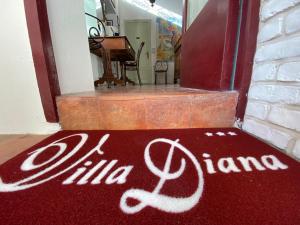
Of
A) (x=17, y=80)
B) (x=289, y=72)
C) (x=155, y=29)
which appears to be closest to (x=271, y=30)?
(x=289, y=72)

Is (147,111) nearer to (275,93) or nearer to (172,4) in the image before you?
(275,93)

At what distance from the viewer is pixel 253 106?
2.46 feet

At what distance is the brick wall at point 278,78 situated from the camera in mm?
553

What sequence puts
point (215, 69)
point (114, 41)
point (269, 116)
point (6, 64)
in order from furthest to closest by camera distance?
point (114, 41) → point (215, 69) → point (6, 64) → point (269, 116)

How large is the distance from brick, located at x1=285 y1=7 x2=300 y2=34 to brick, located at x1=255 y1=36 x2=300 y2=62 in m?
0.03

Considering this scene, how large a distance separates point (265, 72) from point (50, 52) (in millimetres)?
1110

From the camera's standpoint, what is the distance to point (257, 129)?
0.72 meters

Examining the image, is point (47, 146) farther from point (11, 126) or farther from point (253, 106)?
point (253, 106)

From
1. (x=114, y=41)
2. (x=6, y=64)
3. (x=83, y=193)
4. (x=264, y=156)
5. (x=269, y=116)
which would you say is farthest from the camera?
(x=114, y=41)

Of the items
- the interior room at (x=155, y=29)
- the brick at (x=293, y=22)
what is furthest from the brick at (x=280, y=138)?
the interior room at (x=155, y=29)

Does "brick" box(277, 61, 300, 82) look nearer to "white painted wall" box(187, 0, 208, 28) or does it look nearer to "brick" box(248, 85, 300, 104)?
"brick" box(248, 85, 300, 104)

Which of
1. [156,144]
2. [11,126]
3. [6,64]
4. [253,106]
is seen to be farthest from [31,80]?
[253,106]

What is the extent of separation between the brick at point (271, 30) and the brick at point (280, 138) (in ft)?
1.33

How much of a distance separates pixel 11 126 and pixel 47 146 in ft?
1.39
